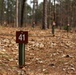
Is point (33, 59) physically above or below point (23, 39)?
below

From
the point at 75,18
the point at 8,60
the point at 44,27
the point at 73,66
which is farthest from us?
the point at 75,18

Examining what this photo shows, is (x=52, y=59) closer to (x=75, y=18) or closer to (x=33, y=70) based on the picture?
(x=33, y=70)

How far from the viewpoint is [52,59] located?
26.1ft

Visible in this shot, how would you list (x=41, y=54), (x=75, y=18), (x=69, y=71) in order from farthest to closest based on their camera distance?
(x=75, y=18) → (x=41, y=54) → (x=69, y=71)

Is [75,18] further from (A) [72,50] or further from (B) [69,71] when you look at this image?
(B) [69,71]

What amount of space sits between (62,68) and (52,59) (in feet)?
3.62

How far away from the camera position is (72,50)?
31.4 feet

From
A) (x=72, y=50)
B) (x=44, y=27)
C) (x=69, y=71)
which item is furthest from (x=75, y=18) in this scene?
(x=69, y=71)

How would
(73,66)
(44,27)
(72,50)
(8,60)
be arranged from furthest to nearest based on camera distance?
(44,27), (72,50), (8,60), (73,66)

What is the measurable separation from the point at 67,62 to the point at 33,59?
1186mm

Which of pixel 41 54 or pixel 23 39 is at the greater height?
pixel 23 39

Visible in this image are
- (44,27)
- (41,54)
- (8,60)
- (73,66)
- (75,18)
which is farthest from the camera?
(75,18)

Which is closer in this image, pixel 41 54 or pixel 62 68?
pixel 62 68

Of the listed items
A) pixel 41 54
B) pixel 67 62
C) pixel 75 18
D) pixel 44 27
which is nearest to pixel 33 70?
pixel 67 62
